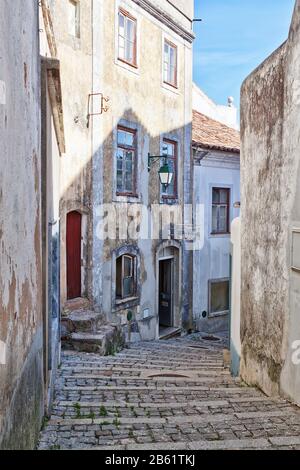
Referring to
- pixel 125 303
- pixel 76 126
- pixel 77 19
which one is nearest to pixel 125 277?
pixel 125 303

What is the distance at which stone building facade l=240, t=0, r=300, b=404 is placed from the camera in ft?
18.6

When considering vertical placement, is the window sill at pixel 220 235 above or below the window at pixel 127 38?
below

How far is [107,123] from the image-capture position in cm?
1176

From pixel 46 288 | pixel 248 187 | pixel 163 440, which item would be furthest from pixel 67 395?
pixel 248 187

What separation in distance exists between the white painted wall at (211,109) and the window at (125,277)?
8.70 m

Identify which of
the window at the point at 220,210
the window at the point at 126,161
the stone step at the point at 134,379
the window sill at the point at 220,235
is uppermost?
the window at the point at 126,161

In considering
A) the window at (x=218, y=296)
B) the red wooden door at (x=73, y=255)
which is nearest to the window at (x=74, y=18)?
the red wooden door at (x=73, y=255)

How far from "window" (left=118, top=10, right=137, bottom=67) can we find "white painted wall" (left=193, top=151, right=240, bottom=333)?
433 centimetres

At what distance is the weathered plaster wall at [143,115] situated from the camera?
38.6 feet

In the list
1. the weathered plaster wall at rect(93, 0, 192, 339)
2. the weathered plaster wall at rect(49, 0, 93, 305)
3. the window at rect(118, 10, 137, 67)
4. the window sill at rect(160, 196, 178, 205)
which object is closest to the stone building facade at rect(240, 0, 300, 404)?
the weathered plaster wall at rect(49, 0, 93, 305)

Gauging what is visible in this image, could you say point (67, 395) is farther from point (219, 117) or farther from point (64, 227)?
point (219, 117)

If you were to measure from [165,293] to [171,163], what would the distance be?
Answer: 4157mm

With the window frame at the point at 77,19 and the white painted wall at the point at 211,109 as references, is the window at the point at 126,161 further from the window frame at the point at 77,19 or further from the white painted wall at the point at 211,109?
the white painted wall at the point at 211,109

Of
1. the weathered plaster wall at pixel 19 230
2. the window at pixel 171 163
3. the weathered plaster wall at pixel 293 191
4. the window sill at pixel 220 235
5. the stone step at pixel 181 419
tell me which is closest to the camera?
the weathered plaster wall at pixel 19 230
